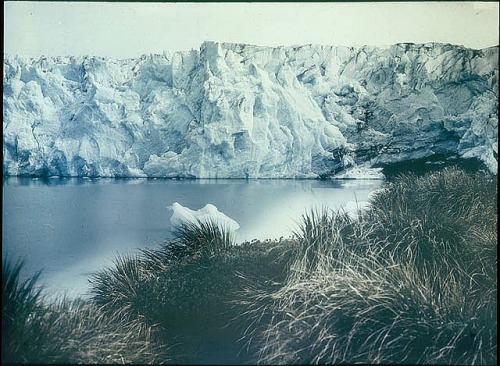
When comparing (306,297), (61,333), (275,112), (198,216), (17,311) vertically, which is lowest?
(61,333)

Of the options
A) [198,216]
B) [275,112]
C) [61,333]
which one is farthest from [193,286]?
[275,112]

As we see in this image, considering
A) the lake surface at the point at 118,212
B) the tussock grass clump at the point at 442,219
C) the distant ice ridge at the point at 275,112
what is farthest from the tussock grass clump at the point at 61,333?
the tussock grass clump at the point at 442,219

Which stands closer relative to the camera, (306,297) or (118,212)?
(306,297)

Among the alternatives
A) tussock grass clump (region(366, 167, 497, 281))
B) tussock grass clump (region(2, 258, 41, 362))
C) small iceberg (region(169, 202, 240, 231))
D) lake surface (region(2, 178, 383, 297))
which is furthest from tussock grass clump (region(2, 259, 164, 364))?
tussock grass clump (region(366, 167, 497, 281))

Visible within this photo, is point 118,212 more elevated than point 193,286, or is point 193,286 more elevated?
point 118,212

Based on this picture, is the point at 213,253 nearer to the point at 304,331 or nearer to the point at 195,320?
the point at 195,320

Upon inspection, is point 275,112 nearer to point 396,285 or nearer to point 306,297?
point 306,297
